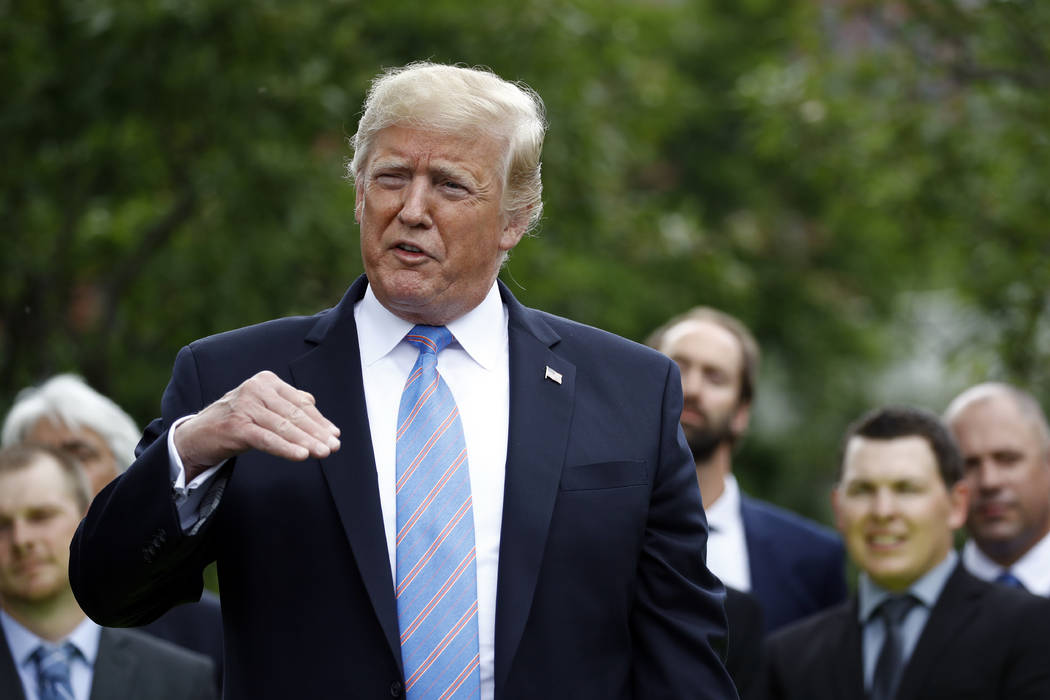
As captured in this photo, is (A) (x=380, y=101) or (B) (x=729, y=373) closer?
(A) (x=380, y=101)

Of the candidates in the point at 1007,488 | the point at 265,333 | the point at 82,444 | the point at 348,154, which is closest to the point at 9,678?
the point at 82,444

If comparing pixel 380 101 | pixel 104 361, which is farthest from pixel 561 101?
pixel 380 101

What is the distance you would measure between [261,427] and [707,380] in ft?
12.0

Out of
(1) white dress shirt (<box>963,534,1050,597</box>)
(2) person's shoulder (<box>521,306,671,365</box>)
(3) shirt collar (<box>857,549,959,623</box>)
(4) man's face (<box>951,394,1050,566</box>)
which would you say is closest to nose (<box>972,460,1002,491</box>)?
(4) man's face (<box>951,394,1050,566</box>)

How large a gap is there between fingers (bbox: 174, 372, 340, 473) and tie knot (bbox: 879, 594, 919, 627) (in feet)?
10.1

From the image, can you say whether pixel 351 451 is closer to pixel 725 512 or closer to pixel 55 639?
pixel 55 639

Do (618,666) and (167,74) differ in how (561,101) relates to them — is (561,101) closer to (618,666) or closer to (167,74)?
(167,74)

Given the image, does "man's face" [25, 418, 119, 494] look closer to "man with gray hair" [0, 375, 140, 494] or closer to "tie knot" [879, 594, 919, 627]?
"man with gray hair" [0, 375, 140, 494]

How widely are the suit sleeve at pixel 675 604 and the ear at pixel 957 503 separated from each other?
97.1 inches

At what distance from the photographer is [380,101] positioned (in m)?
3.27

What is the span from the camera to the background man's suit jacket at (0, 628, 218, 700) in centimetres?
497

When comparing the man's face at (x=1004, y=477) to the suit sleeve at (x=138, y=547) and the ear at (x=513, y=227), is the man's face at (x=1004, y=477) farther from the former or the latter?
the suit sleeve at (x=138, y=547)

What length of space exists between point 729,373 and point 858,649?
1348 mm

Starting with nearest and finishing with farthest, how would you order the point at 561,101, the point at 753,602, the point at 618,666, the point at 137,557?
the point at 137,557 → the point at 618,666 → the point at 753,602 → the point at 561,101
